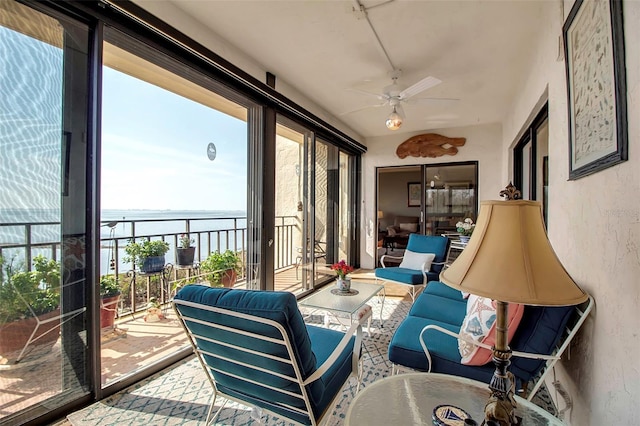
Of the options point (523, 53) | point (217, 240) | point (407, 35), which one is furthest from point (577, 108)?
point (217, 240)

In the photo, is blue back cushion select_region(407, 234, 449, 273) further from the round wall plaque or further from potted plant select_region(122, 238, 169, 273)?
potted plant select_region(122, 238, 169, 273)

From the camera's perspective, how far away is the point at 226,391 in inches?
61.8

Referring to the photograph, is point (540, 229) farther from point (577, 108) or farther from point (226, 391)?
point (226, 391)

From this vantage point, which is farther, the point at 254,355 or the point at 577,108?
the point at 577,108

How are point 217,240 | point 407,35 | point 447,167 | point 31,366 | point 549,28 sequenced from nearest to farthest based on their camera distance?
point 31,366
point 549,28
point 407,35
point 217,240
point 447,167

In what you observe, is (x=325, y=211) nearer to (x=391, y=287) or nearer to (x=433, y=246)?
(x=391, y=287)

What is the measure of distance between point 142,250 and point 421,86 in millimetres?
2878

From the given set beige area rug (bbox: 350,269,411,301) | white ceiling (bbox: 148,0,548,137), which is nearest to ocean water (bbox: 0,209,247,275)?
white ceiling (bbox: 148,0,548,137)

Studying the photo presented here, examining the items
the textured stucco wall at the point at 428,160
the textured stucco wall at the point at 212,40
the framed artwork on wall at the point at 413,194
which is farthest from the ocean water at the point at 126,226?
the framed artwork on wall at the point at 413,194

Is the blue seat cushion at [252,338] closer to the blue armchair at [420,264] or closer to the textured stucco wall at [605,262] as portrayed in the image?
the textured stucco wall at [605,262]

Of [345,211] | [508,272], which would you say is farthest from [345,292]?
[345,211]

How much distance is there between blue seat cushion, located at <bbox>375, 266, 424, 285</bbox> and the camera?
3.65 m

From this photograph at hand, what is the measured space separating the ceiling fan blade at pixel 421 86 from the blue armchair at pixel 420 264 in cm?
199

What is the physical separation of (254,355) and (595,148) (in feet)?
5.58
